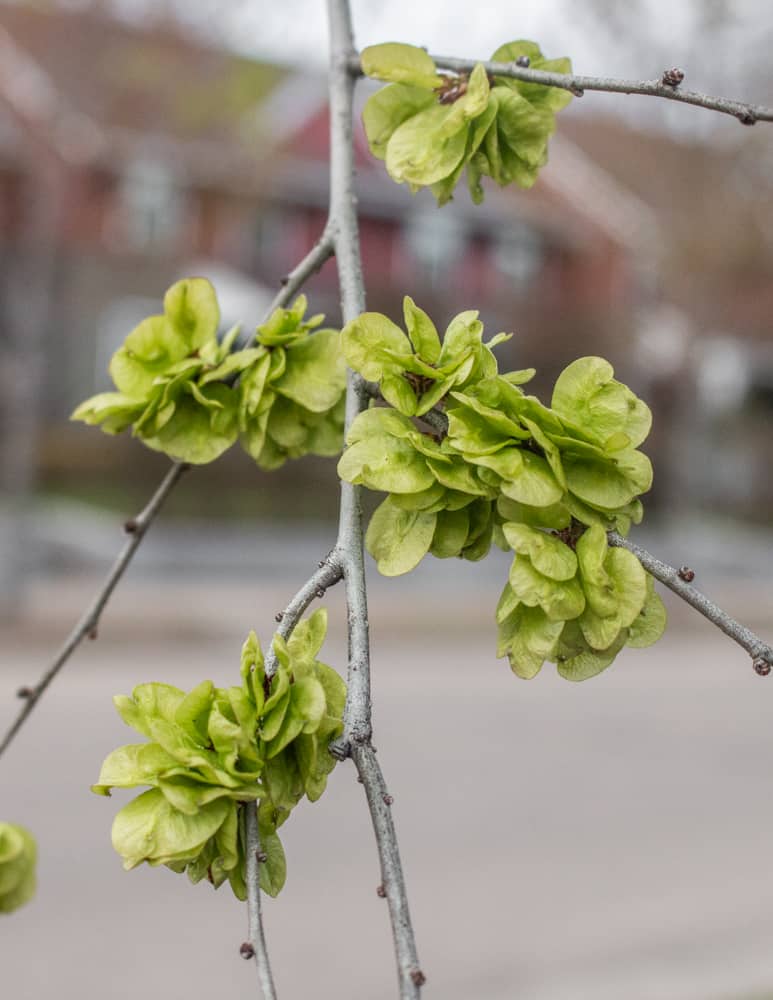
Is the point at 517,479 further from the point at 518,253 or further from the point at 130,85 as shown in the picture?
the point at 518,253

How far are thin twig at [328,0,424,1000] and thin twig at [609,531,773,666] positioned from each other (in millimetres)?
201

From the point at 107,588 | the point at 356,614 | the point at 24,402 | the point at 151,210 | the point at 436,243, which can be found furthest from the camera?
the point at 436,243

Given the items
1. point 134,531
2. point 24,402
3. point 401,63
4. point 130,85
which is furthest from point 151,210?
point 401,63

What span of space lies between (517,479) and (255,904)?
0.33 metres

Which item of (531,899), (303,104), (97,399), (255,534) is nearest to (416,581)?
(255,534)

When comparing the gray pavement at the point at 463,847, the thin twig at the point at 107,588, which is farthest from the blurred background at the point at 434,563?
the thin twig at the point at 107,588

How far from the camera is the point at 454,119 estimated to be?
107cm

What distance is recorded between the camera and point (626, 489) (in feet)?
2.85

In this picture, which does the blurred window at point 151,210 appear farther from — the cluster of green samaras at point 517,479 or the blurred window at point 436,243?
the cluster of green samaras at point 517,479

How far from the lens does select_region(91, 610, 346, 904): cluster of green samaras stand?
0.80m

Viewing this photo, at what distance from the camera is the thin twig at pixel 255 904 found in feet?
2.40

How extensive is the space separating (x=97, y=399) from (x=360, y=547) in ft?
1.49

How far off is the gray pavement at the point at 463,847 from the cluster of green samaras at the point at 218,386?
407 centimetres

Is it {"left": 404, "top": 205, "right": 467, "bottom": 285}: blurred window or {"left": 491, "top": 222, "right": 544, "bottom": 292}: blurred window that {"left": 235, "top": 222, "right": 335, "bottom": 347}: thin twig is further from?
{"left": 491, "top": 222, "right": 544, "bottom": 292}: blurred window
